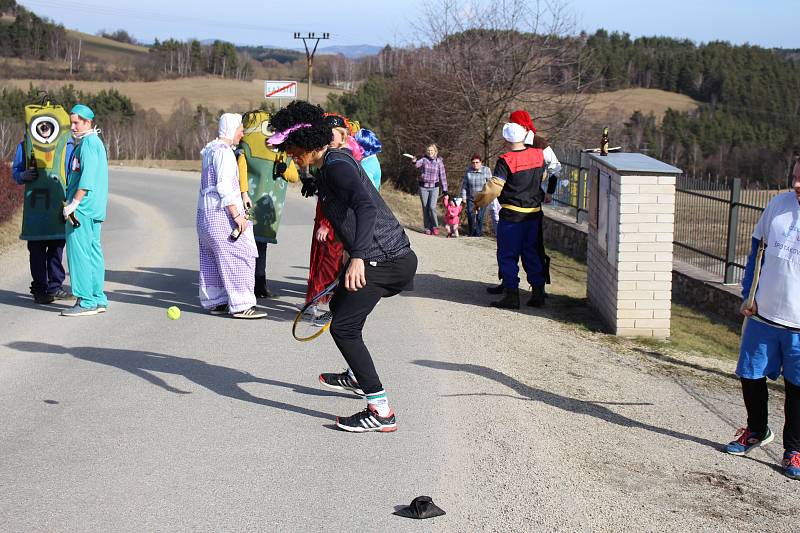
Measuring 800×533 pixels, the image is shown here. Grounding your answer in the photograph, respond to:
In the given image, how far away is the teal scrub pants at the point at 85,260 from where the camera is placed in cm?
1020

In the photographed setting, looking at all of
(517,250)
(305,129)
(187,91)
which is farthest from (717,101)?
(305,129)

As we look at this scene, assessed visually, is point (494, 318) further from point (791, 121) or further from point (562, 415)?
point (791, 121)

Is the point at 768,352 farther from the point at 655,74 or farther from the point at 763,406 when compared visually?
the point at 655,74

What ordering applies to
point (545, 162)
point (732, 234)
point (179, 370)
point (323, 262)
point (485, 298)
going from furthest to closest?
1. point (732, 234)
2. point (485, 298)
3. point (545, 162)
4. point (323, 262)
5. point (179, 370)

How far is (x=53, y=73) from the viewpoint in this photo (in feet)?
319

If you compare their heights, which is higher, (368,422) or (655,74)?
(655,74)

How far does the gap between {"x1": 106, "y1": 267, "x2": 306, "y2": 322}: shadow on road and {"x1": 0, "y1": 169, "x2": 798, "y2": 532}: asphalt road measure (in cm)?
21

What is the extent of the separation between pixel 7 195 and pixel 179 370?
510 inches

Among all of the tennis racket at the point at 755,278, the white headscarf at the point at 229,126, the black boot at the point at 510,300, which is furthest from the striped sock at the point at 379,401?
the black boot at the point at 510,300

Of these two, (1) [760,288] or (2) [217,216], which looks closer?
(1) [760,288]

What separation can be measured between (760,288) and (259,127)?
6.17m

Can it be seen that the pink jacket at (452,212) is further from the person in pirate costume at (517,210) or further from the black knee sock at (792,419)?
the black knee sock at (792,419)

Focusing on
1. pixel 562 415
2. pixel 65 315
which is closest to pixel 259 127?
Answer: pixel 65 315

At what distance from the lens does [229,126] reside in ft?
32.1
